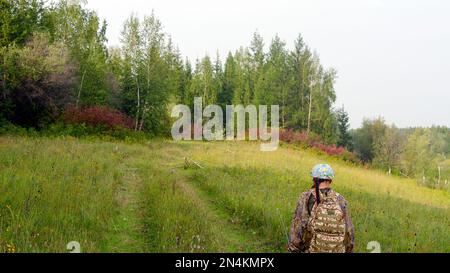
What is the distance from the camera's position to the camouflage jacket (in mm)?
4844

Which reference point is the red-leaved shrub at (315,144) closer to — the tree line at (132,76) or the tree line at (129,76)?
the tree line at (132,76)

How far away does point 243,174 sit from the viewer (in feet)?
53.5

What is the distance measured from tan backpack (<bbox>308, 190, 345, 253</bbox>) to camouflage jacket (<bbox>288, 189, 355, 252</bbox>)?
12 centimetres

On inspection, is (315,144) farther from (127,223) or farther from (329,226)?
(329,226)

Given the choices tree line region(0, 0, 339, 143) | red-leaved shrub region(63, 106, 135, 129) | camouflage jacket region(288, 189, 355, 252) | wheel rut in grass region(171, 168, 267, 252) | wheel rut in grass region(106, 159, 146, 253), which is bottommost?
wheel rut in grass region(171, 168, 267, 252)

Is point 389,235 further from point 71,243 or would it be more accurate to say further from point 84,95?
point 84,95

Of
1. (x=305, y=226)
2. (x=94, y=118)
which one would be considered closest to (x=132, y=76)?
(x=94, y=118)

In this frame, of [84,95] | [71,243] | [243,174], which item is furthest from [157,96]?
[71,243]

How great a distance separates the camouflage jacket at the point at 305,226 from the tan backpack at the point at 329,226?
125 mm

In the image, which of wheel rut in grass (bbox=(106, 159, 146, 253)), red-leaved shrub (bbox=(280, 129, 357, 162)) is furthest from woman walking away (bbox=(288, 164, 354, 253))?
red-leaved shrub (bbox=(280, 129, 357, 162))

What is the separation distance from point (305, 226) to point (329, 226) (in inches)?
13.8

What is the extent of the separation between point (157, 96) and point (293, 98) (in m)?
24.1

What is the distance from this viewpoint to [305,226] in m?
4.93

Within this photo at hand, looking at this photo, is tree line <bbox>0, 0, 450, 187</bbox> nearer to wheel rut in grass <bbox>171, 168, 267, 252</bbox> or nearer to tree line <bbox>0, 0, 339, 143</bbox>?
tree line <bbox>0, 0, 339, 143</bbox>
